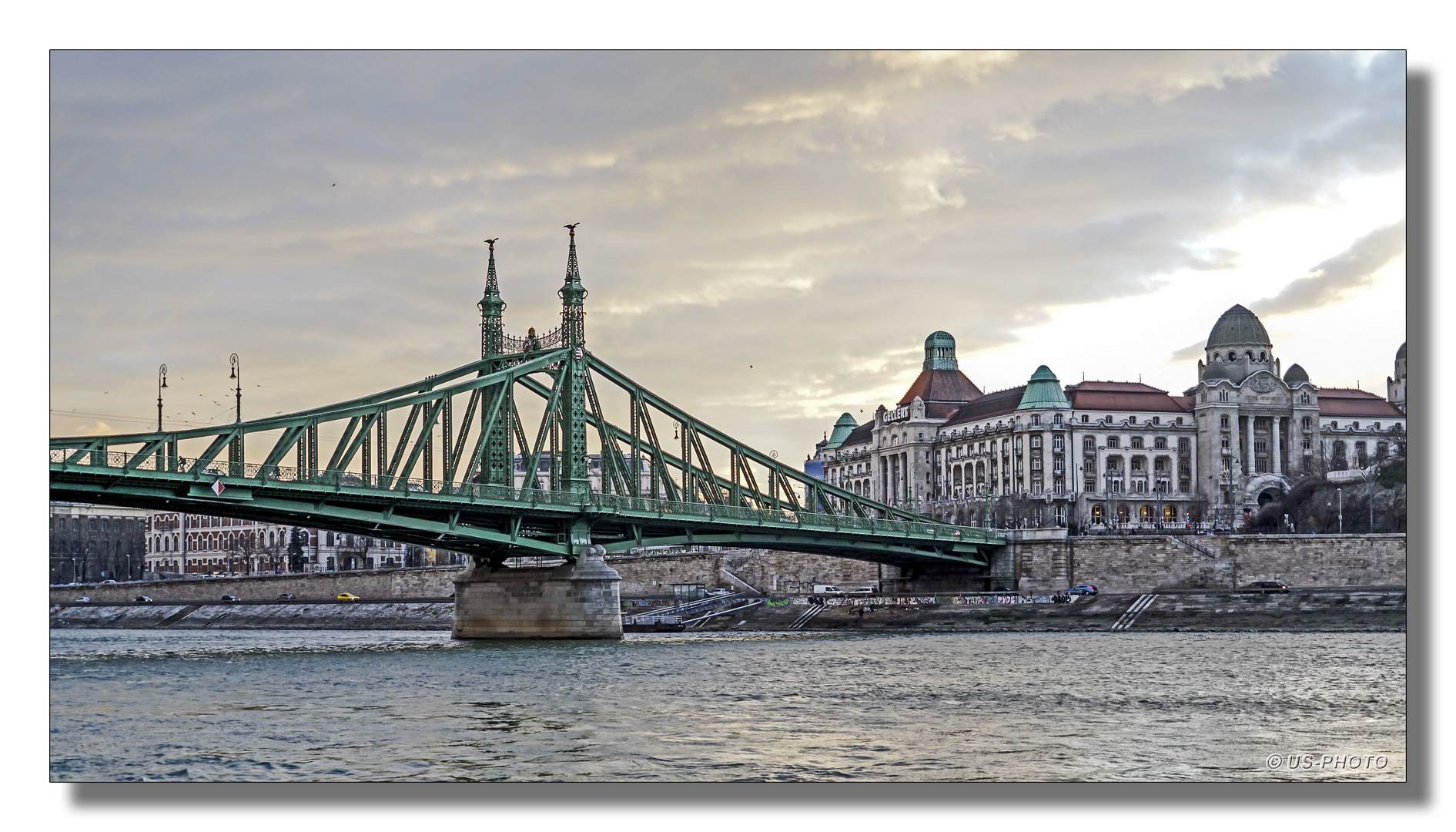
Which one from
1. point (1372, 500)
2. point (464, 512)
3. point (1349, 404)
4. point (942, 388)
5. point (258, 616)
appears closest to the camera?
point (464, 512)

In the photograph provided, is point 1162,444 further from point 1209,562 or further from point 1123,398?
point 1209,562

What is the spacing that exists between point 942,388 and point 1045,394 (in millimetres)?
26848

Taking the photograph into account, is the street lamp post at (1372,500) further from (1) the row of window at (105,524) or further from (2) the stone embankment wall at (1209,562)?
(1) the row of window at (105,524)

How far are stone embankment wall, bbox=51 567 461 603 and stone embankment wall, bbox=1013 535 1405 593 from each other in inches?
1742

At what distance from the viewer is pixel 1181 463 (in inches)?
5896

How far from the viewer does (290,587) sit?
125875 mm

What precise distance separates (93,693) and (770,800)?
2549 cm

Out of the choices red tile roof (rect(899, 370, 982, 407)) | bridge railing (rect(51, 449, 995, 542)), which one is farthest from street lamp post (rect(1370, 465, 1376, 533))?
red tile roof (rect(899, 370, 982, 407))

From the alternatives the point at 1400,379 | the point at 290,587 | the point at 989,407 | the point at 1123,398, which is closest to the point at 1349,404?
the point at 1123,398

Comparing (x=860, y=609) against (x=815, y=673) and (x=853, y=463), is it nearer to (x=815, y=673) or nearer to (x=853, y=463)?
(x=815, y=673)

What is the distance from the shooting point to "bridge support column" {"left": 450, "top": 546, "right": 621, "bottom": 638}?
66062 mm

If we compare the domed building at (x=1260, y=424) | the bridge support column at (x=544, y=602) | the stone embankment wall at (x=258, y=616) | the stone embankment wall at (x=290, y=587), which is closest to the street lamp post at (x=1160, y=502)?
the domed building at (x=1260, y=424)

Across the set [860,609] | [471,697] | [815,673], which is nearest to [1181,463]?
[860,609]

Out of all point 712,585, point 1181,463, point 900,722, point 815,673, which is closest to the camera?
point 900,722
